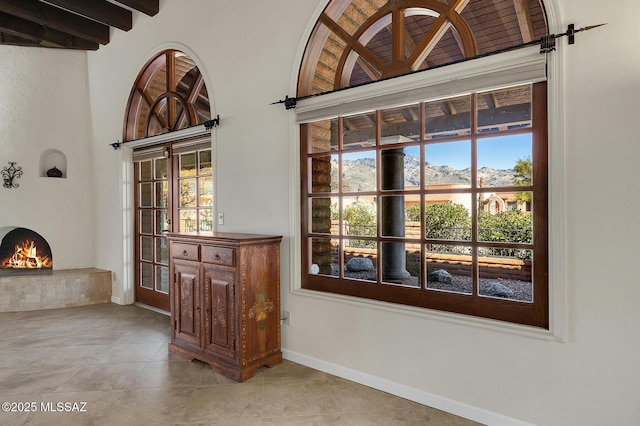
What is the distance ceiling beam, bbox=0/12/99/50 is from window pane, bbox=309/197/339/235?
4.43 m

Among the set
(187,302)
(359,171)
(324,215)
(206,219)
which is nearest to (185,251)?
(187,302)

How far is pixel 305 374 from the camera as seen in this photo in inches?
113

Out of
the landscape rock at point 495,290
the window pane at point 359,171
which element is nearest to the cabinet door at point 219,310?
the window pane at point 359,171

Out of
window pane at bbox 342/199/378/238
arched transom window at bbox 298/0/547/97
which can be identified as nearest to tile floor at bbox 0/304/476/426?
window pane at bbox 342/199/378/238

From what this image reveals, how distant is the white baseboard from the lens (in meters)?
2.19

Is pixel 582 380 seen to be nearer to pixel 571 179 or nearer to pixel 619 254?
pixel 619 254

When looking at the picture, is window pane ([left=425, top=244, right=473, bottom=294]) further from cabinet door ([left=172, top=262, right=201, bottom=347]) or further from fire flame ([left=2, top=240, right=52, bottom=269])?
fire flame ([left=2, top=240, right=52, bottom=269])

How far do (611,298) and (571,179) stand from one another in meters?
0.64

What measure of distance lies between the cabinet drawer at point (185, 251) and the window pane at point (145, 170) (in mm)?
1996

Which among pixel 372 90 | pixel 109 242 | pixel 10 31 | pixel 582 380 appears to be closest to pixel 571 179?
pixel 582 380

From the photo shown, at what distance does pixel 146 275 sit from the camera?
16.0 ft

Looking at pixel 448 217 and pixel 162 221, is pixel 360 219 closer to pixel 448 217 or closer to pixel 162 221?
pixel 448 217

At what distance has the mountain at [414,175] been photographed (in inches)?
89.1

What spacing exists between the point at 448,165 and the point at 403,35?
1003mm
